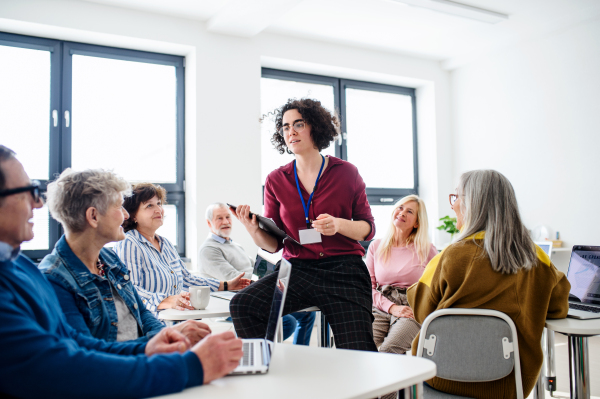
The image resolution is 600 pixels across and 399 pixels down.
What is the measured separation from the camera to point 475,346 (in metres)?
1.67

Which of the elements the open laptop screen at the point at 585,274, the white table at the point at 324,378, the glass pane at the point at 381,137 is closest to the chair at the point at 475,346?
the white table at the point at 324,378

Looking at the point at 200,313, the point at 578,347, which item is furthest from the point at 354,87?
the point at 578,347

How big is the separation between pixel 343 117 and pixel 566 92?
240 centimetres

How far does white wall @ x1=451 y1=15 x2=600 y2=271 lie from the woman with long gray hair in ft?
11.2

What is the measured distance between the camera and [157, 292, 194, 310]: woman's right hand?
2.20 m

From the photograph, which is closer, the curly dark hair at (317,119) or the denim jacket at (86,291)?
the denim jacket at (86,291)

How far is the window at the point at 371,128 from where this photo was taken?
552cm

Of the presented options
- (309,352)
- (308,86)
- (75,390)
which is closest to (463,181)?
(309,352)

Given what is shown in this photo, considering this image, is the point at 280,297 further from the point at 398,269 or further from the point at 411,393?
the point at 398,269

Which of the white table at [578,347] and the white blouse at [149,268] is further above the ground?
the white blouse at [149,268]

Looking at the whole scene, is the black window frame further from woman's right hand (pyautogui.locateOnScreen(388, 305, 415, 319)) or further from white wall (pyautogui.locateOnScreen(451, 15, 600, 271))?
woman's right hand (pyautogui.locateOnScreen(388, 305, 415, 319))

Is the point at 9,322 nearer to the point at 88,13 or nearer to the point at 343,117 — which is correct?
the point at 88,13

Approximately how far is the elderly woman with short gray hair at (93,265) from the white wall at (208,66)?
9.97ft

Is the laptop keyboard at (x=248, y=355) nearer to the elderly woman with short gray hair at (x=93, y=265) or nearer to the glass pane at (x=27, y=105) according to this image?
the elderly woman with short gray hair at (x=93, y=265)
